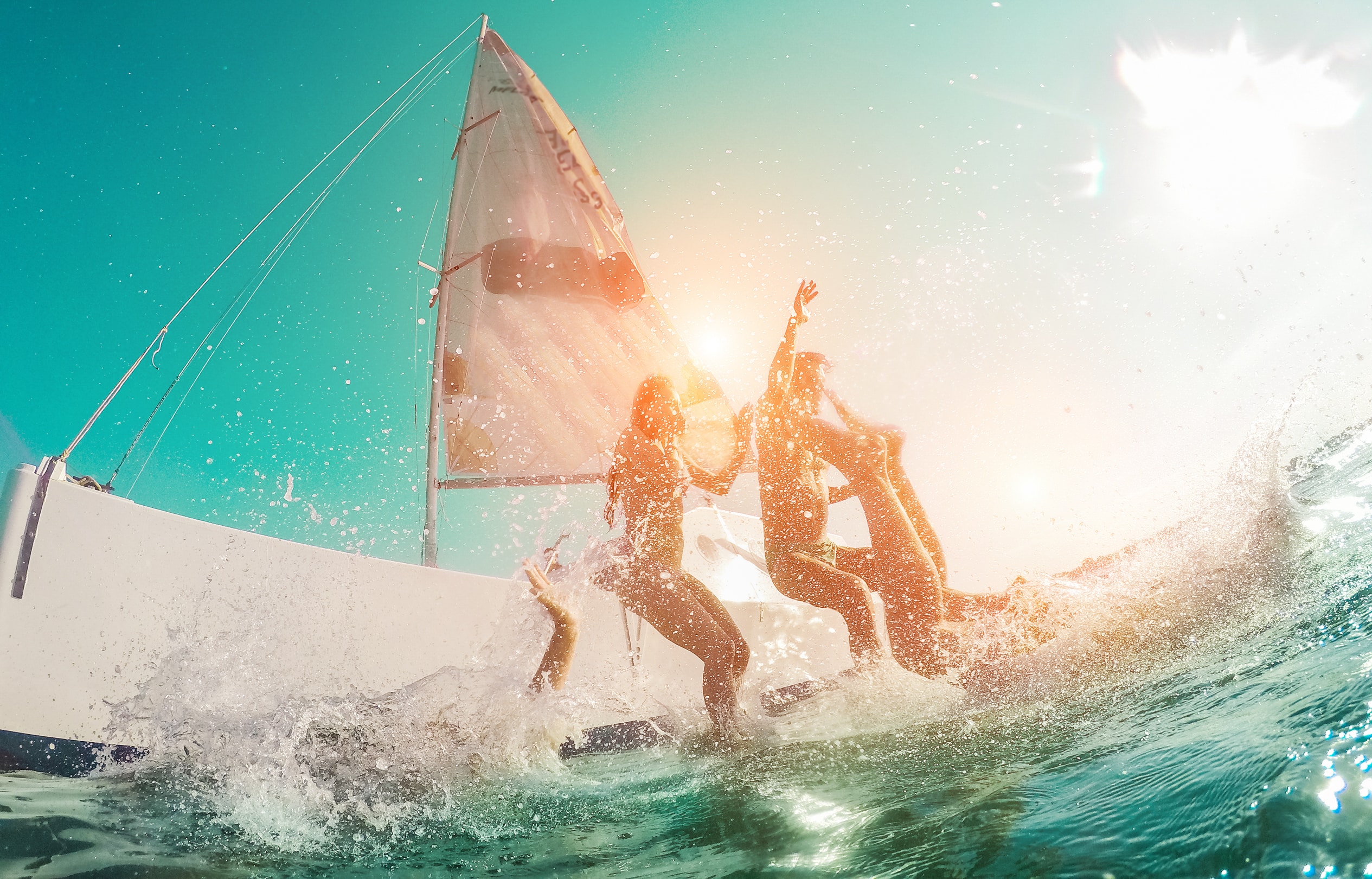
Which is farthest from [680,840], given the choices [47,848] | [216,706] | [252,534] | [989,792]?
[252,534]

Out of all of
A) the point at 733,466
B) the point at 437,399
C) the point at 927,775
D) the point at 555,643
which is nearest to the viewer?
the point at 927,775

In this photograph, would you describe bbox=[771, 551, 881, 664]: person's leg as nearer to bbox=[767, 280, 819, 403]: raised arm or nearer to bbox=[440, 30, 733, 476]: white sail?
bbox=[767, 280, 819, 403]: raised arm

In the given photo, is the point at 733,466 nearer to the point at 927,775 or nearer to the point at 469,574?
the point at 469,574

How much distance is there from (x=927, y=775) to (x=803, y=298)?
2973mm

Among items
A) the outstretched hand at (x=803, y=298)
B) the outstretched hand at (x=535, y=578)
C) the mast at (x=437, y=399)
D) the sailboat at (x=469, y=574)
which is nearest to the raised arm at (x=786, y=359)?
the outstretched hand at (x=803, y=298)

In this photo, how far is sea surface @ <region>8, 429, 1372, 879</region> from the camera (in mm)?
1000

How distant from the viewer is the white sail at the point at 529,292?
331 inches

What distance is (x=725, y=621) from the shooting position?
128 inches

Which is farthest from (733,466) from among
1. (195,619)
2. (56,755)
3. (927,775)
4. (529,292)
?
(529,292)

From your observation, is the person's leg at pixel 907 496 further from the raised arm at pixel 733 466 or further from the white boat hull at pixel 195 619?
the white boat hull at pixel 195 619

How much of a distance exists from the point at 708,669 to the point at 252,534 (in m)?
2.57

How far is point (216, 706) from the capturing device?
Answer: 2.79 meters

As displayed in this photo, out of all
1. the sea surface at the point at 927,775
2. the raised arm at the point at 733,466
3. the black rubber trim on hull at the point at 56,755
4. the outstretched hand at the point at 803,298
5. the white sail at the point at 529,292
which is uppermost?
the white sail at the point at 529,292

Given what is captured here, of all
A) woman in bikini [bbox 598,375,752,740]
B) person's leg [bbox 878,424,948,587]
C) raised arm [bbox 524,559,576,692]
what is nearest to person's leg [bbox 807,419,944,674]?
person's leg [bbox 878,424,948,587]
